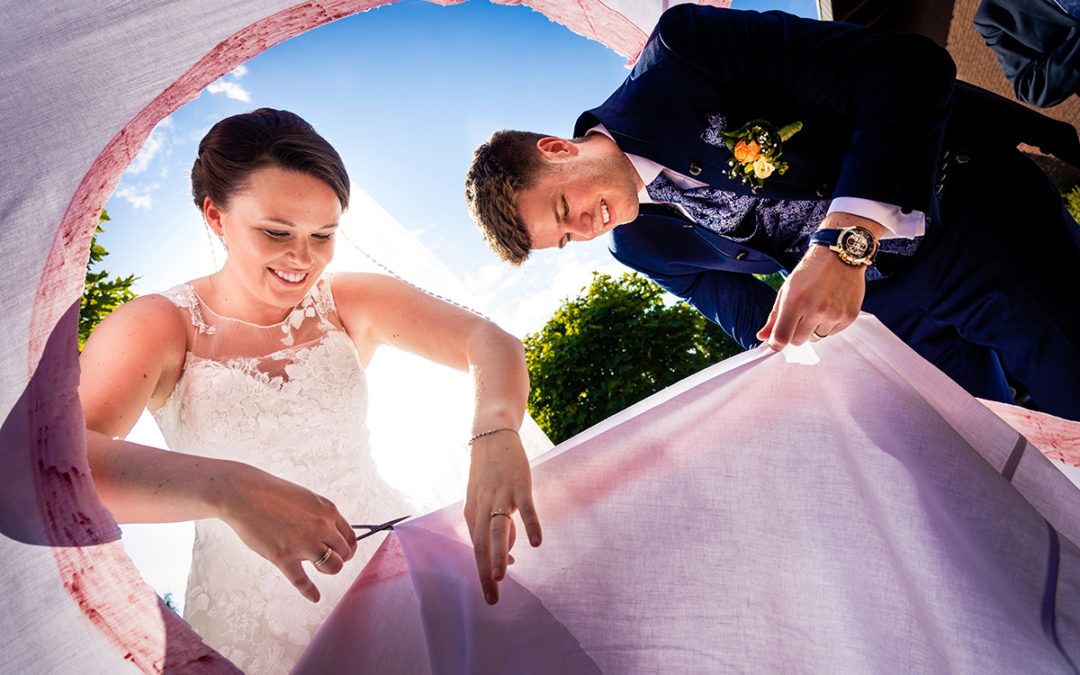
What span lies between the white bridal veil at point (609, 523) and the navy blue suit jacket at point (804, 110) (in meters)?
0.48

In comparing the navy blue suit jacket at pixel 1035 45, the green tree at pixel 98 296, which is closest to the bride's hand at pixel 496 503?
the navy blue suit jacket at pixel 1035 45

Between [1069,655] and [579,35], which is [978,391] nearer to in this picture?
[1069,655]

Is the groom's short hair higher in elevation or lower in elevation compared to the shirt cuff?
lower

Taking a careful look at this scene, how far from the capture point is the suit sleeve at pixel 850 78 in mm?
1374

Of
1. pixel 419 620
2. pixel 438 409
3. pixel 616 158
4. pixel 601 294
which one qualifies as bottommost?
pixel 601 294

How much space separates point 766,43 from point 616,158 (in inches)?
22.0

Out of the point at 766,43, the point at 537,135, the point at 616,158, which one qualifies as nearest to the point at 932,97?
the point at 766,43

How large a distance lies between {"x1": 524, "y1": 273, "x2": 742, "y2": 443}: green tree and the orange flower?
480 cm

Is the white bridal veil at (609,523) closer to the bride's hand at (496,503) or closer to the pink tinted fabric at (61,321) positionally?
the pink tinted fabric at (61,321)

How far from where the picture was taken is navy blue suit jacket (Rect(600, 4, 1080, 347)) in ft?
4.59

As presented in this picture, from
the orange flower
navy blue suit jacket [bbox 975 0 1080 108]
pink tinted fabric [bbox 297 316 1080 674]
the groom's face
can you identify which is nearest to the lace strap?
pink tinted fabric [bbox 297 316 1080 674]

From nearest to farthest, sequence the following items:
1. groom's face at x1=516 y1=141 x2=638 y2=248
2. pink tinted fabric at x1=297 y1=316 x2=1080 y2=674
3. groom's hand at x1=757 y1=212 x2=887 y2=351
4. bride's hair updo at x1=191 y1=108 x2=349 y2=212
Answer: pink tinted fabric at x1=297 y1=316 x2=1080 y2=674, groom's hand at x1=757 y1=212 x2=887 y2=351, bride's hair updo at x1=191 y1=108 x2=349 y2=212, groom's face at x1=516 y1=141 x2=638 y2=248

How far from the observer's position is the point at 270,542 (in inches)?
43.3

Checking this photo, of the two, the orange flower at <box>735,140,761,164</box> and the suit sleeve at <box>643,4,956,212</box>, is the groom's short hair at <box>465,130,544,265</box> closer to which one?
the suit sleeve at <box>643,4,956,212</box>
